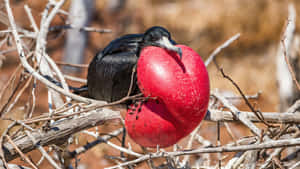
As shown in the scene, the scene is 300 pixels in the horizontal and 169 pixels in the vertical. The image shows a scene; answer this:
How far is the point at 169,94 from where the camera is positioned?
83 centimetres

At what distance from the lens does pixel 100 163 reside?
314 cm

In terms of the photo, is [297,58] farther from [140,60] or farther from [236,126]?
[236,126]

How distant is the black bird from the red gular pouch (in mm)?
61

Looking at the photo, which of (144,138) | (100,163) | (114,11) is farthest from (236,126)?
(144,138)

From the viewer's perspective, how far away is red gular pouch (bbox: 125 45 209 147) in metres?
0.83

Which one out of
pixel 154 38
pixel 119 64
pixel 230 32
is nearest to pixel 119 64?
pixel 119 64

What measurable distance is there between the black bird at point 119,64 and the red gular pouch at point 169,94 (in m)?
0.06

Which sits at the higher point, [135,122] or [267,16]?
[267,16]

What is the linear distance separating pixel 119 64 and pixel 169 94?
24cm

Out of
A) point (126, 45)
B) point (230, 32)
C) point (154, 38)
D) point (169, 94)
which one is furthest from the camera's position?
point (230, 32)

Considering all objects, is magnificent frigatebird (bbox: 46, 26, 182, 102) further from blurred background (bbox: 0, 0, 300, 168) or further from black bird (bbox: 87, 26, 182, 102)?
blurred background (bbox: 0, 0, 300, 168)

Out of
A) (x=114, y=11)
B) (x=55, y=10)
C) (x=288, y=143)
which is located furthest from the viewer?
(x=114, y=11)

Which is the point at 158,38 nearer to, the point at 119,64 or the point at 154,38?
the point at 154,38

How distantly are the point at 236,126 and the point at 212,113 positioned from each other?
9.73 feet
